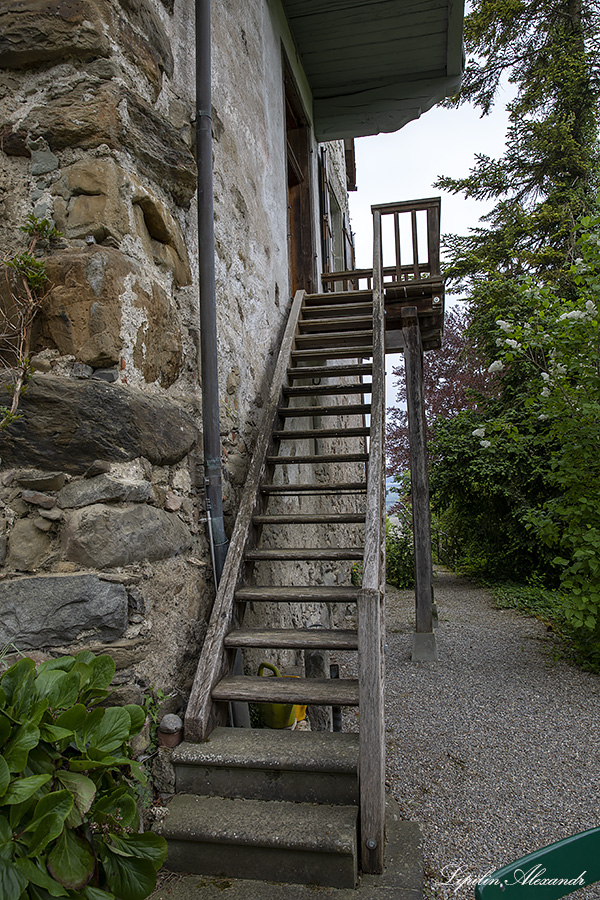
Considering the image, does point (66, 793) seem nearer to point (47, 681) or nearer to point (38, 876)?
point (38, 876)

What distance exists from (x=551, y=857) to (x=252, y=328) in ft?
11.2

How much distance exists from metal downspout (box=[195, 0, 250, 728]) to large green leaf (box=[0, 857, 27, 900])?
1.57m

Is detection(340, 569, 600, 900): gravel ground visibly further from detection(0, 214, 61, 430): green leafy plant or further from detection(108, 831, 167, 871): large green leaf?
detection(0, 214, 61, 430): green leafy plant

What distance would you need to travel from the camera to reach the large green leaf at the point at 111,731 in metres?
1.67

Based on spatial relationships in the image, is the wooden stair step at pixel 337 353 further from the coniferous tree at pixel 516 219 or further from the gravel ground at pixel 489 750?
the coniferous tree at pixel 516 219

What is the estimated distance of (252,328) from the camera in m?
4.05

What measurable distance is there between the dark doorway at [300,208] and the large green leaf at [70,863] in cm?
565

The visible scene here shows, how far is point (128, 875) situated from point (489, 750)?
8.39ft

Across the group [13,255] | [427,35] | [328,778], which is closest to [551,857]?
[328,778]

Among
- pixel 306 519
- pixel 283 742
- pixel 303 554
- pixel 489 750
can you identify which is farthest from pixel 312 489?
pixel 489 750

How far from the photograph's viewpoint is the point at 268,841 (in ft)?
6.52

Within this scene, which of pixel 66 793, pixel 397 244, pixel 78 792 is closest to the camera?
pixel 66 793

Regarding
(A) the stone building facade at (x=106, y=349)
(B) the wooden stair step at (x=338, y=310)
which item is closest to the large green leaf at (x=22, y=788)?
(A) the stone building facade at (x=106, y=349)

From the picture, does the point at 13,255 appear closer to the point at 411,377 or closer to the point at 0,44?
the point at 0,44
